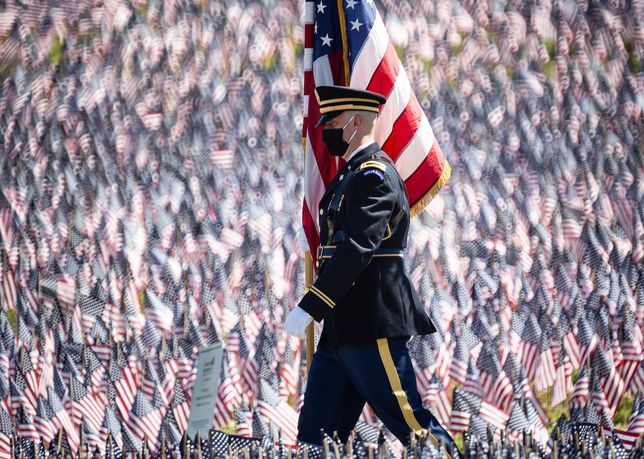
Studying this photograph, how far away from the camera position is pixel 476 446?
162 inches

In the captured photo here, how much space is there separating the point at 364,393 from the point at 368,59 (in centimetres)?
194

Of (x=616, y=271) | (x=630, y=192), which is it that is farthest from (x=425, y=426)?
(x=630, y=192)

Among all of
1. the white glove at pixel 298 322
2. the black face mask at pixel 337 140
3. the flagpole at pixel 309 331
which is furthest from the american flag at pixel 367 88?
the white glove at pixel 298 322

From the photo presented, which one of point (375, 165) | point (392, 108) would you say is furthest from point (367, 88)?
point (375, 165)

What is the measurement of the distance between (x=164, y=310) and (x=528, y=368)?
8.44ft

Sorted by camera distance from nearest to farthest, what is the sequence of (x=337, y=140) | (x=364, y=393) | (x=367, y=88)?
(x=364, y=393), (x=337, y=140), (x=367, y=88)

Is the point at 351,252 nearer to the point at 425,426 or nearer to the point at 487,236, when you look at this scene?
the point at 425,426

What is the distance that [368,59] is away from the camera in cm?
609

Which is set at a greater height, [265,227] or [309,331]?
[265,227]

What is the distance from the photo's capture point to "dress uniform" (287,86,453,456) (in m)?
4.64

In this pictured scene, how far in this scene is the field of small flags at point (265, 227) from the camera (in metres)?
6.85

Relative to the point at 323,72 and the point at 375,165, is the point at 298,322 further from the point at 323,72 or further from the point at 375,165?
the point at 323,72

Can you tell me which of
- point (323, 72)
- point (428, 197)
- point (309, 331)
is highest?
point (323, 72)

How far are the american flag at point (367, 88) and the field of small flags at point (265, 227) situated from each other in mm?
1187
